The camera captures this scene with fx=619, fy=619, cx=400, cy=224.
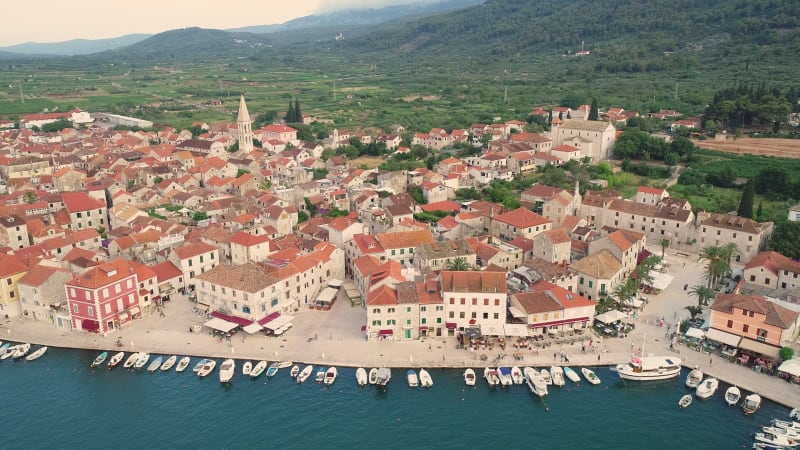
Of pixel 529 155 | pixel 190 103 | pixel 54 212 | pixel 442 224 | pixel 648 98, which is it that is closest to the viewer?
pixel 442 224

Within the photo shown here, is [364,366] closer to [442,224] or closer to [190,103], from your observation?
[442,224]

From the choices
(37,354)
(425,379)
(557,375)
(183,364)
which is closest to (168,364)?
(183,364)

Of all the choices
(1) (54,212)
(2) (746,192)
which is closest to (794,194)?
(2) (746,192)

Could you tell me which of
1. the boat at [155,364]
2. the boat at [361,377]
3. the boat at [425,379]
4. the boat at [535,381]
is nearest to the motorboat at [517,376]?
the boat at [535,381]

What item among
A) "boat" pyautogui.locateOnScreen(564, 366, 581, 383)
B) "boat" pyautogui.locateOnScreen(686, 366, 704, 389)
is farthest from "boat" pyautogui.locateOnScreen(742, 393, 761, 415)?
"boat" pyautogui.locateOnScreen(564, 366, 581, 383)

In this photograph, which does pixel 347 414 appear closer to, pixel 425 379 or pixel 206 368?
pixel 425 379

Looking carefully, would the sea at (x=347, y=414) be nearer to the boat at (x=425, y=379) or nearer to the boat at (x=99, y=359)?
the boat at (x=425, y=379)

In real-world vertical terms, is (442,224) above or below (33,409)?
above

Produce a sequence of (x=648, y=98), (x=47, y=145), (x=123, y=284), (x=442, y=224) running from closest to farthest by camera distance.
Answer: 1. (x=123, y=284)
2. (x=442, y=224)
3. (x=47, y=145)
4. (x=648, y=98)
